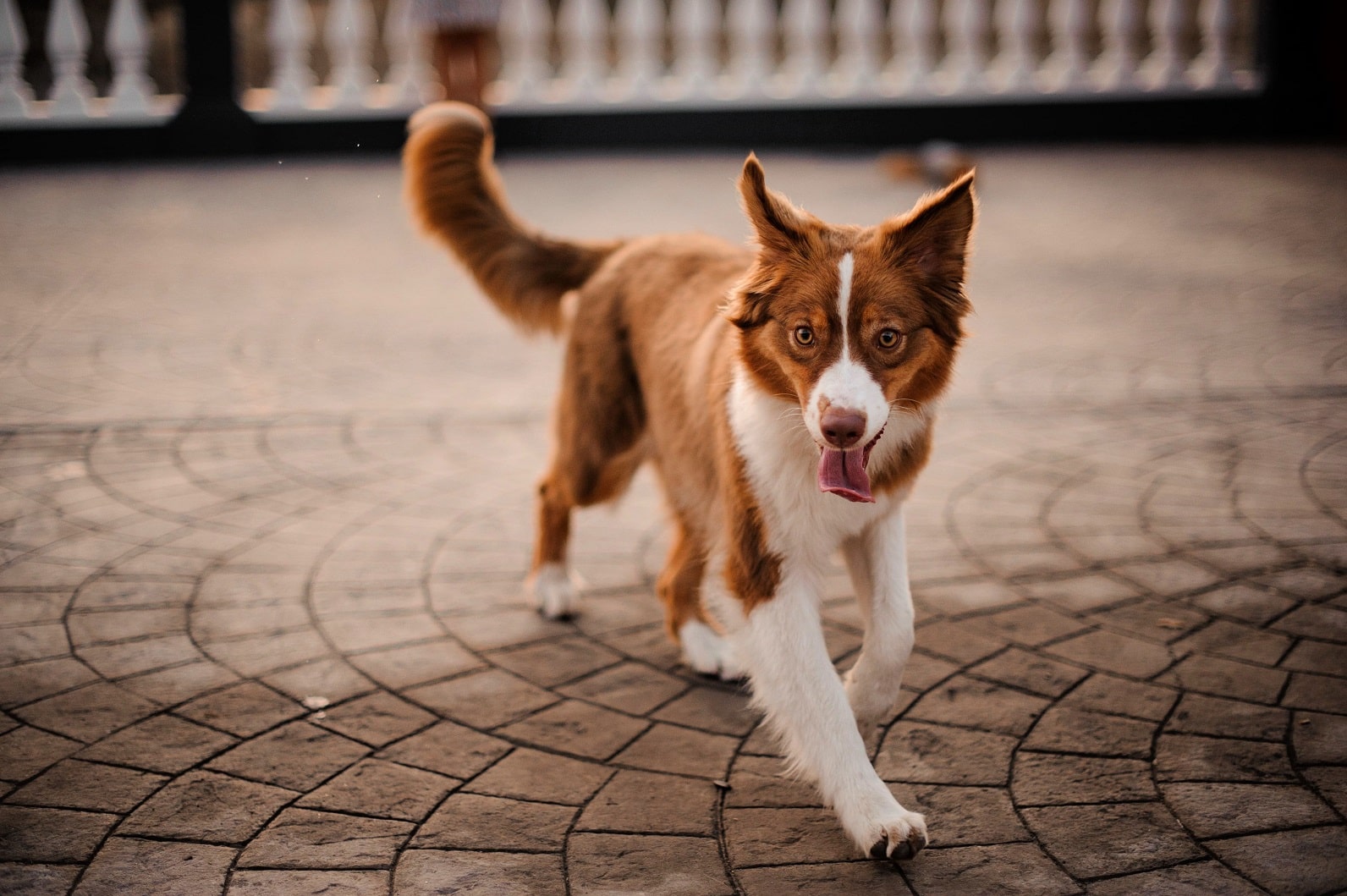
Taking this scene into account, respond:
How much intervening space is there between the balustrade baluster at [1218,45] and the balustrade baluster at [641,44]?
6.65 meters

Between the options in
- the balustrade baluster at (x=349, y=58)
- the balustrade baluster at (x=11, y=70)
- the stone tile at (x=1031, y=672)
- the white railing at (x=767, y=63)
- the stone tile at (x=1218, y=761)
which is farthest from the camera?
the white railing at (x=767, y=63)

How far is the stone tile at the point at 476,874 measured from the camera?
2.99 metres

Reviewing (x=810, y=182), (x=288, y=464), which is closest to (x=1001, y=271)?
(x=810, y=182)

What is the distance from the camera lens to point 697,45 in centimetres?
1512

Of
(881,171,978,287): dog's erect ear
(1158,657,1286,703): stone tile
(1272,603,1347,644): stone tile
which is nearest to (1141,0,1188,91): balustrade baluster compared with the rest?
(1272,603,1347,644): stone tile

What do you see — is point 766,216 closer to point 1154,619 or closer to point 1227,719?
point 1227,719

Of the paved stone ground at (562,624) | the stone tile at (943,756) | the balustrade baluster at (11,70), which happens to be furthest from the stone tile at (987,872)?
the balustrade baluster at (11,70)

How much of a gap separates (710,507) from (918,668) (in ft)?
3.01

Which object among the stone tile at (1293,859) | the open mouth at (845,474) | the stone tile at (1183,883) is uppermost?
the open mouth at (845,474)

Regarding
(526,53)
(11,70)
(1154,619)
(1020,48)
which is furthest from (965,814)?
(11,70)

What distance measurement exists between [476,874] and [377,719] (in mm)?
911

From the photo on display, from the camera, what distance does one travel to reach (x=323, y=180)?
13562 millimetres

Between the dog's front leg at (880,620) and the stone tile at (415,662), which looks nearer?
the dog's front leg at (880,620)

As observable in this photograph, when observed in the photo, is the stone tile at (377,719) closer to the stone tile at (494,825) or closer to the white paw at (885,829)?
the stone tile at (494,825)
